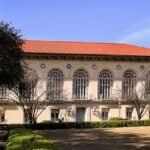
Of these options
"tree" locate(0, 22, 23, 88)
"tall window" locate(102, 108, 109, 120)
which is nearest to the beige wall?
"tall window" locate(102, 108, 109, 120)

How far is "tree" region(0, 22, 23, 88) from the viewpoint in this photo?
33500 millimetres

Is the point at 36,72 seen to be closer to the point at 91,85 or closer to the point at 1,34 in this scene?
the point at 91,85

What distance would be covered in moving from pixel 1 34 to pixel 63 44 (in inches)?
1332

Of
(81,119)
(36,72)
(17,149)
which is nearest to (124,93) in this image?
(81,119)

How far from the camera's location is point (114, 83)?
6681 centimetres

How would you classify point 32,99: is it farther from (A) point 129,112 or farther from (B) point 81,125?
(A) point 129,112

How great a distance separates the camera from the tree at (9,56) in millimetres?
33500

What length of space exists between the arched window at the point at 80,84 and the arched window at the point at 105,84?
6.47ft

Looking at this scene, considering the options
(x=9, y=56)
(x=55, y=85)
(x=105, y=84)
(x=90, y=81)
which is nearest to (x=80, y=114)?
(x=90, y=81)

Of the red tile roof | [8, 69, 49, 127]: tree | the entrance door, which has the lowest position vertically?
the entrance door

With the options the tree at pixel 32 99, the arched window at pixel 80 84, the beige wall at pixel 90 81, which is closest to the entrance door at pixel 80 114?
the beige wall at pixel 90 81

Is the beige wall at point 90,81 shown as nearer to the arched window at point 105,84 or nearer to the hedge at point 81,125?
the arched window at point 105,84

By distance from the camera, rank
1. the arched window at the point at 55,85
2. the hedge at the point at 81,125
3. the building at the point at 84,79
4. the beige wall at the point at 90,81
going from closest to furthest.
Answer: the hedge at the point at 81,125 → the beige wall at the point at 90,81 → the building at the point at 84,79 → the arched window at the point at 55,85

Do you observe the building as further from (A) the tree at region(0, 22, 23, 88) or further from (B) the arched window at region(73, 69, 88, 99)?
(A) the tree at region(0, 22, 23, 88)
